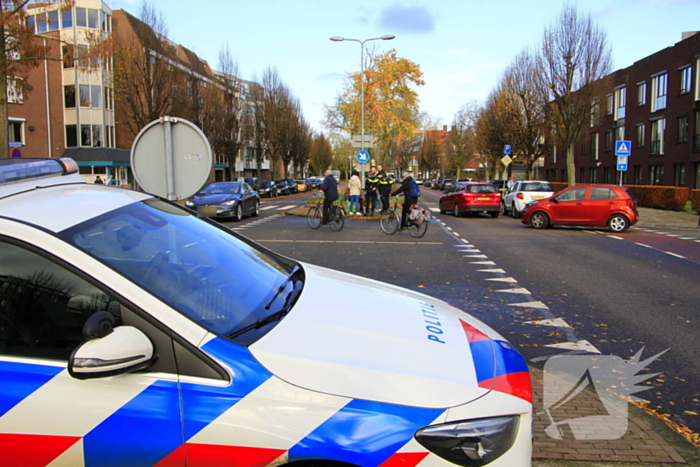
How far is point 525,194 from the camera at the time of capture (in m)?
23.8

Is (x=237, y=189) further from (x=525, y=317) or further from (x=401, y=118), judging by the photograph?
(x=401, y=118)

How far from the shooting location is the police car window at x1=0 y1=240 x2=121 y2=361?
2.07m

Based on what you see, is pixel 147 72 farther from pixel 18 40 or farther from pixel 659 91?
pixel 659 91

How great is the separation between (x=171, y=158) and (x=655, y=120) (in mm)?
38407

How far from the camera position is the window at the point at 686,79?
32.1m

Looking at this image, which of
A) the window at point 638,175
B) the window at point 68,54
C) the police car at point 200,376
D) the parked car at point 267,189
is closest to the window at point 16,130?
the parked car at point 267,189

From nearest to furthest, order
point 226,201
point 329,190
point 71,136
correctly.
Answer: point 329,190, point 226,201, point 71,136

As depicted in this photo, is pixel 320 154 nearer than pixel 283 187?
No

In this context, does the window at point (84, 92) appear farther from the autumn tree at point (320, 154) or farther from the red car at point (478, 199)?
the autumn tree at point (320, 154)

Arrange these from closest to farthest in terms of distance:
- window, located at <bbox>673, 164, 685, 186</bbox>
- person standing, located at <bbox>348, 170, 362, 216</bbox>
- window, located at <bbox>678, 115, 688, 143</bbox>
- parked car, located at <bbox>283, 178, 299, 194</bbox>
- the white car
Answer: person standing, located at <bbox>348, 170, 362, 216</bbox>
the white car
window, located at <bbox>678, 115, 688, 143</bbox>
window, located at <bbox>673, 164, 685, 186</bbox>
parked car, located at <bbox>283, 178, 299, 194</bbox>

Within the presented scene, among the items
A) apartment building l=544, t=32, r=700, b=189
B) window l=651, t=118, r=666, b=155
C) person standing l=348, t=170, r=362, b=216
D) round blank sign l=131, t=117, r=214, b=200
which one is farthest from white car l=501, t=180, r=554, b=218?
round blank sign l=131, t=117, r=214, b=200

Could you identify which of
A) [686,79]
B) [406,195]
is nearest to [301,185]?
[686,79]

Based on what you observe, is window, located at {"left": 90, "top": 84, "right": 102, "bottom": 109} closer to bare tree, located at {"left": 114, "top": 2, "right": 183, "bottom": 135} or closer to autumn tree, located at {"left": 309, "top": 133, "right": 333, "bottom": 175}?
bare tree, located at {"left": 114, "top": 2, "right": 183, "bottom": 135}

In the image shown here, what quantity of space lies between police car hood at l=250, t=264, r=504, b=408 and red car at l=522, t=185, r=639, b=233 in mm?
16549
